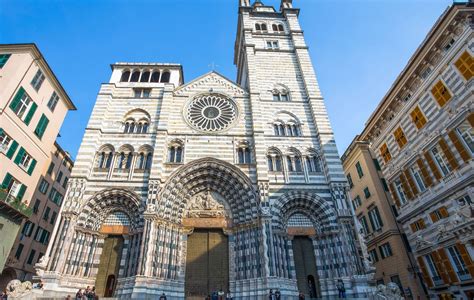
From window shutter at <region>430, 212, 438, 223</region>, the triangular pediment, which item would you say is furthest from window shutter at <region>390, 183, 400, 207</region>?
the triangular pediment

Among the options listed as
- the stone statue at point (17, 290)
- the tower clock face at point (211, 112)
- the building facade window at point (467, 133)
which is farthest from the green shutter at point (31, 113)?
the building facade window at point (467, 133)

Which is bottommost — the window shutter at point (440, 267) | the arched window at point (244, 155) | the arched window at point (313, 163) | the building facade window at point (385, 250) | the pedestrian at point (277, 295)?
the pedestrian at point (277, 295)

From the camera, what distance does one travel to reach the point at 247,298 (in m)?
15.3

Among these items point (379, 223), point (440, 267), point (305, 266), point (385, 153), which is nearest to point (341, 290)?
point (305, 266)

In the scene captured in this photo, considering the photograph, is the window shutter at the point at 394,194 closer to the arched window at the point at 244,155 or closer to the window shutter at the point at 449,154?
the window shutter at the point at 449,154

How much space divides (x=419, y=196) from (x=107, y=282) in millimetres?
20290

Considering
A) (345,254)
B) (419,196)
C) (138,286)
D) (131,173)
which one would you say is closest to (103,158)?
(131,173)

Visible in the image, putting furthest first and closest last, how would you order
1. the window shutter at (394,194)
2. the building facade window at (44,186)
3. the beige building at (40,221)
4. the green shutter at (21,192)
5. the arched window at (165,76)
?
1. the arched window at (165,76)
2. the building facade window at (44,186)
3. the window shutter at (394,194)
4. the beige building at (40,221)
5. the green shutter at (21,192)

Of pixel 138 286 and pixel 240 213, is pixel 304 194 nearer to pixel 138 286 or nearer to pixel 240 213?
pixel 240 213

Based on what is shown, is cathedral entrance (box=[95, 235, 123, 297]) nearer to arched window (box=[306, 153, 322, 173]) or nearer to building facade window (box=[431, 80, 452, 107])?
arched window (box=[306, 153, 322, 173])

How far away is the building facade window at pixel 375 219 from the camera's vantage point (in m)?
22.5

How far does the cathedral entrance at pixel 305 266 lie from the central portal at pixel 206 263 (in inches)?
170

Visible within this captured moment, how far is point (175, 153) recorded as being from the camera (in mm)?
20141

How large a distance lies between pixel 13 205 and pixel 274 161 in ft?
53.8
